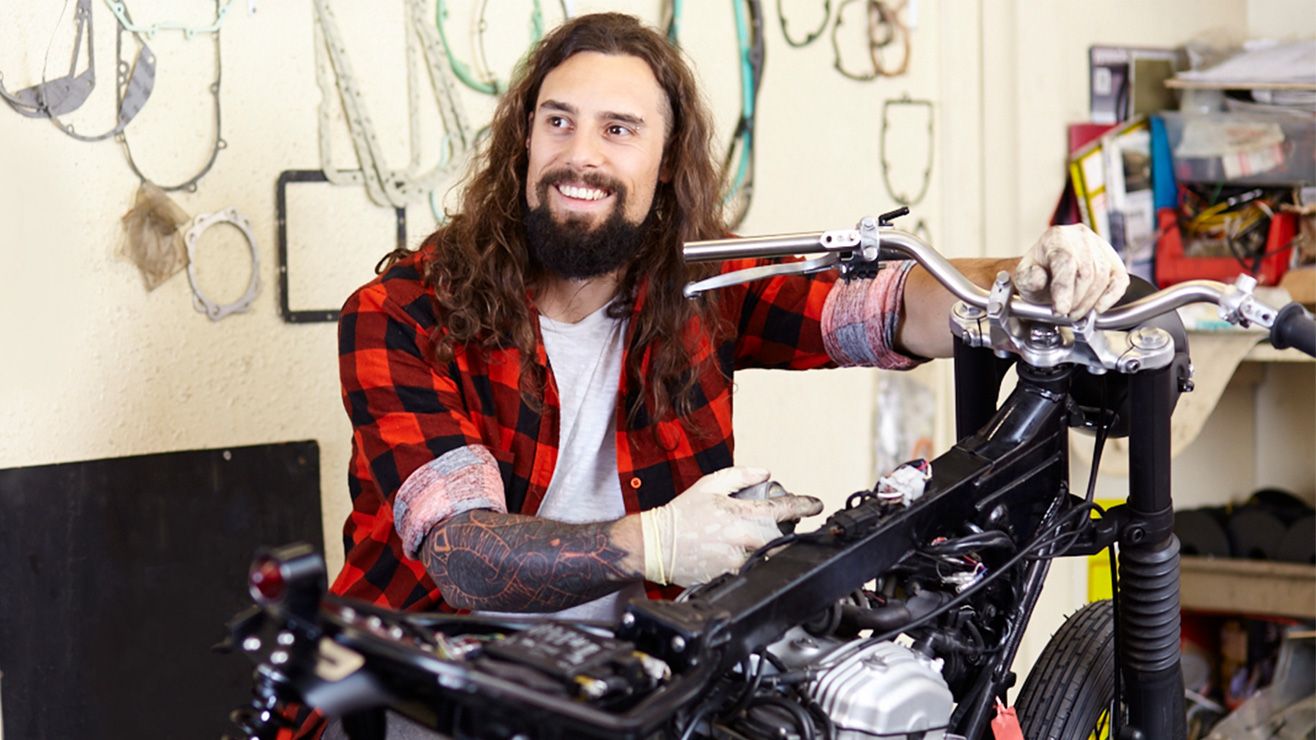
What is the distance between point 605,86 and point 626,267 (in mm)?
234

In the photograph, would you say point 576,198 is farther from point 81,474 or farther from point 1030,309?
point 81,474

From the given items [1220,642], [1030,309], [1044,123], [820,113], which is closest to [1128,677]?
[1030,309]

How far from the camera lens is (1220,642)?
11.5ft

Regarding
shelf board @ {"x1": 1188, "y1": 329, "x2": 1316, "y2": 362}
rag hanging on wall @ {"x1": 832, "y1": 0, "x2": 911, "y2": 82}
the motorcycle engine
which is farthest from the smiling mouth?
shelf board @ {"x1": 1188, "y1": 329, "x2": 1316, "y2": 362}

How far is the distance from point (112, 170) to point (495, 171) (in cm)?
51

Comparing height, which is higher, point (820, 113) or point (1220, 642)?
point (820, 113)

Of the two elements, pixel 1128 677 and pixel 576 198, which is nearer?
pixel 1128 677

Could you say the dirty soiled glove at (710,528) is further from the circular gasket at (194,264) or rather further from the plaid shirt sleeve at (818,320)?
the circular gasket at (194,264)

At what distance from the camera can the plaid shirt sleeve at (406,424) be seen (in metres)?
1.44

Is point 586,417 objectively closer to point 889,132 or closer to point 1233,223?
point 889,132

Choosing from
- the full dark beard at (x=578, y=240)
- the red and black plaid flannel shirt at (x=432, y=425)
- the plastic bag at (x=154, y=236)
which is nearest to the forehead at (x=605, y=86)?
the full dark beard at (x=578, y=240)

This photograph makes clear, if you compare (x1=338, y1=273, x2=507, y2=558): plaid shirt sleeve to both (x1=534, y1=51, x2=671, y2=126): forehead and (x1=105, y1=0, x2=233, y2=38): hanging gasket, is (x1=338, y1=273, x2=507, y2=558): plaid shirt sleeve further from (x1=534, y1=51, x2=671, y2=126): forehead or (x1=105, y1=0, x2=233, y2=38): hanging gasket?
(x1=105, y1=0, x2=233, y2=38): hanging gasket

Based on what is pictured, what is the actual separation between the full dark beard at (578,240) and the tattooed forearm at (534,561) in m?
0.45

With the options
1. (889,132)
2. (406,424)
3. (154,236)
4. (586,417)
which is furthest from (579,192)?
(889,132)
